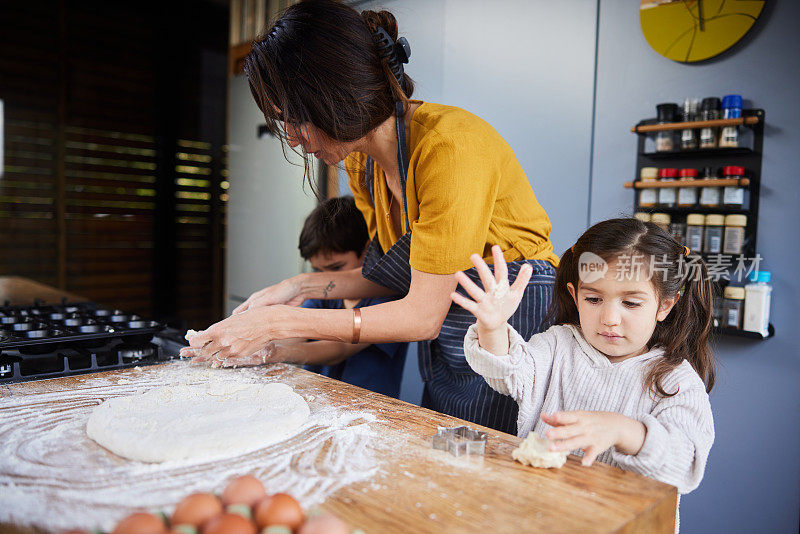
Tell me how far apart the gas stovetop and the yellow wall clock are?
5.65 feet

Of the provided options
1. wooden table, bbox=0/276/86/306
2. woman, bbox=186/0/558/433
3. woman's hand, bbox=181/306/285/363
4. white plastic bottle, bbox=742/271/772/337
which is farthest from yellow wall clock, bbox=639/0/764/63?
wooden table, bbox=0/276/86/306

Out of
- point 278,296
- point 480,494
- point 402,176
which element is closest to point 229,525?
point 480,494

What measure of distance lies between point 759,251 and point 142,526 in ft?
5.93

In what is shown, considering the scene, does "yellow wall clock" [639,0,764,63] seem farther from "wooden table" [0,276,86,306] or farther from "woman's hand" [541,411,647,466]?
"wooden table" [0,276,86,306]

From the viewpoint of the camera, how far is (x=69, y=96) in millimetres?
3777

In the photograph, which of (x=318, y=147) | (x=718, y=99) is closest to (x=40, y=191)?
(x=318, y=147)

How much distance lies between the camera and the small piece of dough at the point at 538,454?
712 millimetres

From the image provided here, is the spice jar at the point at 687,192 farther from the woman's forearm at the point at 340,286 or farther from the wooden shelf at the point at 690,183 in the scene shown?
the woman's forearm at the point at 340,286

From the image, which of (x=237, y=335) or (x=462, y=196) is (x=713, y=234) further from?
(x=237, y=335)

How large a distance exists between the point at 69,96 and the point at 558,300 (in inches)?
149

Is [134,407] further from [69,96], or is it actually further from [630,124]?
[69,96]

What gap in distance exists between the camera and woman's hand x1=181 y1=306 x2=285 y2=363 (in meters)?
1.08

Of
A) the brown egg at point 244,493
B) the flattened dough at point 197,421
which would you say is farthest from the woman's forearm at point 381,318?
the brown egg at point 244,493

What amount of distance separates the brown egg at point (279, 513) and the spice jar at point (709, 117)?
1.68 meters
